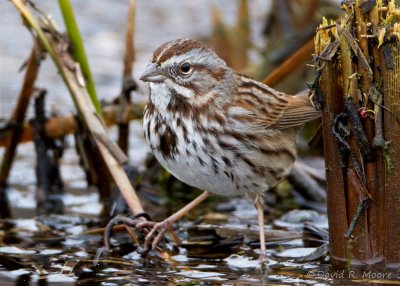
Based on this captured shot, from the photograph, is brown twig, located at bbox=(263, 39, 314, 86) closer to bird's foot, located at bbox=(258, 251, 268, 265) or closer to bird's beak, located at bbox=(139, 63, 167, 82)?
bird's beak, located at bbox=(139, 63, 167, 82)

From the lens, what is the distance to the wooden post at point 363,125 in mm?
4266

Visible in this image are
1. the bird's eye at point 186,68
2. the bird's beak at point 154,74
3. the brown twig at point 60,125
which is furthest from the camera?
the brown twig at point 60,125

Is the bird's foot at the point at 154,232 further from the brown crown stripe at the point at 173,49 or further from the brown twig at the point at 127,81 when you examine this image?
the brown twig at the point at 127,81

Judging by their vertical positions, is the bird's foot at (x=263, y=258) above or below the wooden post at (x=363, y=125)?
below

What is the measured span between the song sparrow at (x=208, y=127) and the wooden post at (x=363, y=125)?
71 centimetres

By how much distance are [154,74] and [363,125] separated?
4.02 ft

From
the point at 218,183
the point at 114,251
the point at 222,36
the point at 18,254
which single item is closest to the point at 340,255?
the point at 218,183

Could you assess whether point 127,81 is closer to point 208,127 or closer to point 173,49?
point 173,49

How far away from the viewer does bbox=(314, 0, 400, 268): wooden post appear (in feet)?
14.0

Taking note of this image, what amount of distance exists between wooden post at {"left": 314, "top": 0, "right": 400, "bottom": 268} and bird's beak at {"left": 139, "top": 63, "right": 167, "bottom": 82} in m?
0.96

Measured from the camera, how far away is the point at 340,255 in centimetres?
459

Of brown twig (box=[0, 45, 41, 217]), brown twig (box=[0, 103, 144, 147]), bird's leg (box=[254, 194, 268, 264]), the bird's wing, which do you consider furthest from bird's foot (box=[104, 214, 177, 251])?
brown twig (box=[0, 103, 144, 147])

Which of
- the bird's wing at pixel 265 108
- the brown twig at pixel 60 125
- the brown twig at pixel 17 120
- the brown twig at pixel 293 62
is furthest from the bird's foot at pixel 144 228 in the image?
the brown twig at pixel 293 62

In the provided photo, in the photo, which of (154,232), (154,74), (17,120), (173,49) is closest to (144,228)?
(154,232)
